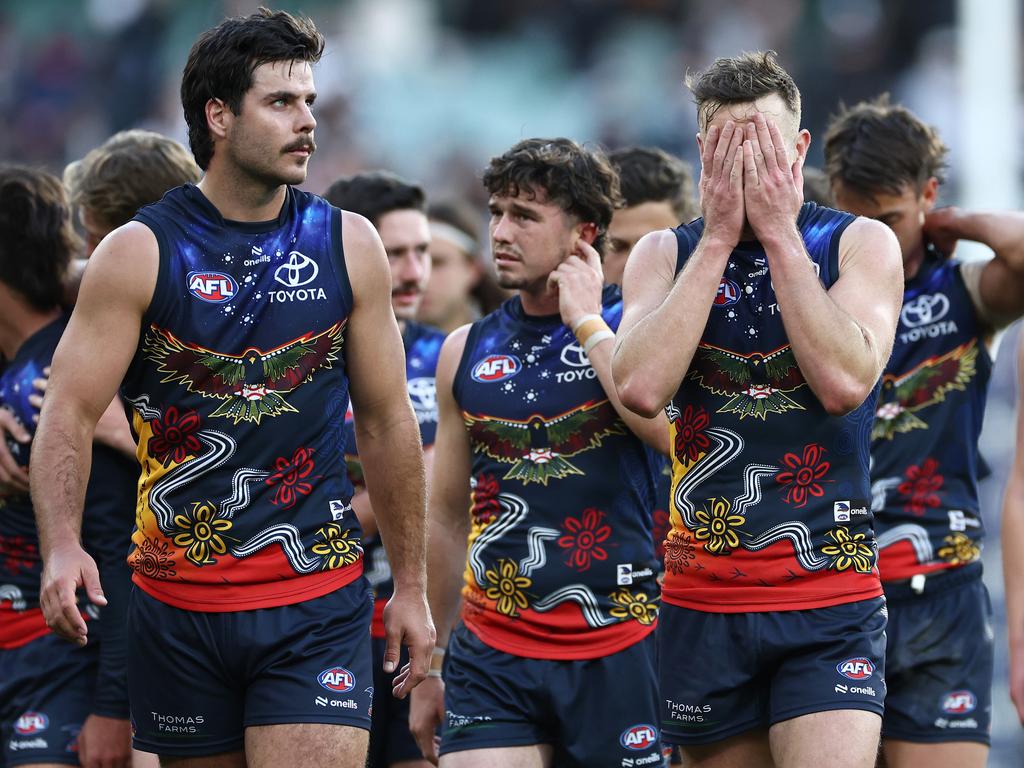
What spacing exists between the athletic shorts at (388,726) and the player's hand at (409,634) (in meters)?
1.59

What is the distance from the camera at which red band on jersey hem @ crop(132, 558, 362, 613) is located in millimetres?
4539

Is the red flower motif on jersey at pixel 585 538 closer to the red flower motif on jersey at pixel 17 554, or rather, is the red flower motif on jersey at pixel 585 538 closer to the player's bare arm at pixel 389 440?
the player's bare arm at pixel 389 440

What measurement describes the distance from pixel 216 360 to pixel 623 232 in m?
2.56

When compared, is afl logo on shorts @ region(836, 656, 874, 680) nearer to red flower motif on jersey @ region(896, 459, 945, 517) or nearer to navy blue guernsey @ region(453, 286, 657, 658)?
navy blue guernsey @ region(453, 286, 657, 658)

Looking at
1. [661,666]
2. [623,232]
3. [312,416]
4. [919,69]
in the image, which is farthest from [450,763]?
[919,69]

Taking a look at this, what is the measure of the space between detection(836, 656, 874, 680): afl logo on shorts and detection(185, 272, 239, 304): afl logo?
207 cm

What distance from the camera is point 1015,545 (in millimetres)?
4973

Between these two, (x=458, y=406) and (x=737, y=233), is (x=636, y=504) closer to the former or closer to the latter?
(x=458, y=406)

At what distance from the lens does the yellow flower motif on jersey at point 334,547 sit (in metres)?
4.64

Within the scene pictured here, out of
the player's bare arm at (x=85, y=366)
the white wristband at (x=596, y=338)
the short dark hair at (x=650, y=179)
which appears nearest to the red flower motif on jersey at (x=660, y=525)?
the white wristband at (x=596, y=338)

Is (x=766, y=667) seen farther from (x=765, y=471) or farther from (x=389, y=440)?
(x=389, y=440)

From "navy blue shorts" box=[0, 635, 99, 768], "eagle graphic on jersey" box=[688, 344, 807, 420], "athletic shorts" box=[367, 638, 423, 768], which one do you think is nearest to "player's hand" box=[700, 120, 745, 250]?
"eagle graphic on jersey" box=[688, 344, 807, 420]

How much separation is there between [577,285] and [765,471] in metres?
1.27

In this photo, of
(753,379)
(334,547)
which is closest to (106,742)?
(334,547)
